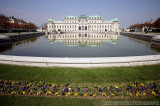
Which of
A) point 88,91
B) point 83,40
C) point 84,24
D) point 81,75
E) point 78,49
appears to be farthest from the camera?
point 84,24

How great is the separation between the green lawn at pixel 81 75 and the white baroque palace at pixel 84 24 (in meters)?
94.3

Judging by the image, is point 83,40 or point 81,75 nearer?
point 81,75

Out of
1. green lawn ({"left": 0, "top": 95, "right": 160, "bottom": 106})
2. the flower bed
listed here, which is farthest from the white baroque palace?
green lawn ({"left": 0, "top": 95, "right": 160, "bottom": 106})

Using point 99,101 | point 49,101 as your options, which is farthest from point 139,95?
point 49,101

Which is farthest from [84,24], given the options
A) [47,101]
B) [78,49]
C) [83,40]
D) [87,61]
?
[47,101]

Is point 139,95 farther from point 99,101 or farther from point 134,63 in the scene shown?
point 134,63

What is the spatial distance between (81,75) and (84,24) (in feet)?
315

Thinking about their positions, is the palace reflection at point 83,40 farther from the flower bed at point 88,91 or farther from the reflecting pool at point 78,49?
Result: the flower bed at point 88,91

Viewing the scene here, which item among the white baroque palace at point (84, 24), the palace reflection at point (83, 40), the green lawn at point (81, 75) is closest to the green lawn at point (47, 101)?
the green lawn at point (81, 75)

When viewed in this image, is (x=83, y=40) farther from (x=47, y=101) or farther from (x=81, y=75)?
(x=47, y=101)

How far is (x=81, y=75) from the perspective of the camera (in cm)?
771

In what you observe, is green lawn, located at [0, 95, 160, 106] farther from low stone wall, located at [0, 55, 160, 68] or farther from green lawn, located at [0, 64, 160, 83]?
low stone wall, located at [0, 55, 160, 68]

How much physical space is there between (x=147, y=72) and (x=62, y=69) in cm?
655

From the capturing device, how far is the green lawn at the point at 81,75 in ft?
23.4
